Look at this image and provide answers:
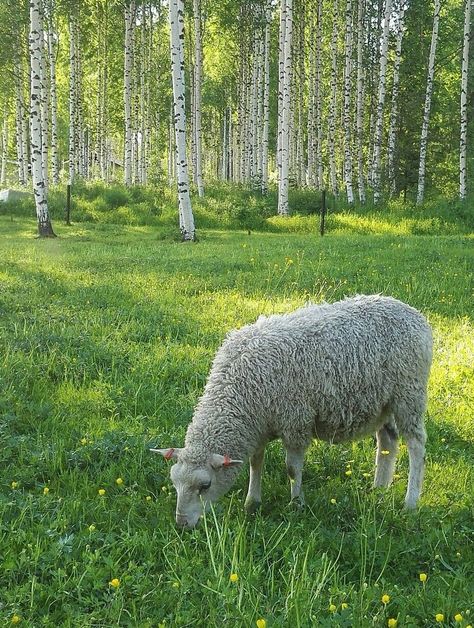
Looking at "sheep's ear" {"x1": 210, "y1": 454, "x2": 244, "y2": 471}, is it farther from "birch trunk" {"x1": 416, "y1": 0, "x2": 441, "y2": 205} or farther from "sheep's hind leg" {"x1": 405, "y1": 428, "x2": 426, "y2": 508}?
"birch trunk" {"x1": 416, "y1": 0, "x2": 441, "y2": 205}

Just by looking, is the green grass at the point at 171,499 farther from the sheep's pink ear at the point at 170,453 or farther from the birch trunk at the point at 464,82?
the birch trunk at the point at 464,82

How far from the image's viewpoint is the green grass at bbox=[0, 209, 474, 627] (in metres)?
3.15

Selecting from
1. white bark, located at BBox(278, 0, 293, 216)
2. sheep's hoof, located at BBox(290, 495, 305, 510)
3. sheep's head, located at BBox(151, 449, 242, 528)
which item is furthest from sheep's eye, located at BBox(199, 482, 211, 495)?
white bark, located at BBox(278, 0, 293, 216)

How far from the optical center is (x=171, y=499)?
14.1ft

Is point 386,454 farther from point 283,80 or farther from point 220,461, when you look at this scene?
point 283,80

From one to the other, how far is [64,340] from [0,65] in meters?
28.5

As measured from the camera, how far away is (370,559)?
3.65 meters

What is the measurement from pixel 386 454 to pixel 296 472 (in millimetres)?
853

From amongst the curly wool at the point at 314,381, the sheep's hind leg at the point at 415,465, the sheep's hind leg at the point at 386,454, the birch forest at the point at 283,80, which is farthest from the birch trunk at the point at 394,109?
the sheep's hind leg at the point at 415,465

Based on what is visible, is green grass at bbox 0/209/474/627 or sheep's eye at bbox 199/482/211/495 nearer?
green grass at bbox 0/209/474/627

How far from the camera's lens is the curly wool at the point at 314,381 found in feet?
14.5

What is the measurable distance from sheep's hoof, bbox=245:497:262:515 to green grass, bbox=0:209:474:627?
0.07m

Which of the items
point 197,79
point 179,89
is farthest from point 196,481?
point 197,79

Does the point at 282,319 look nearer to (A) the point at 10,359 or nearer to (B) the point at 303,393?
(B) the point at 303,393
